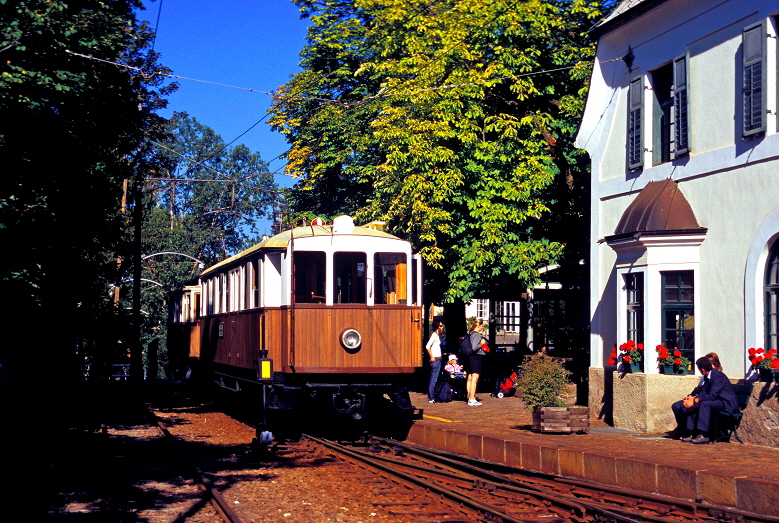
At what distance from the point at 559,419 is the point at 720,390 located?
8.20ft

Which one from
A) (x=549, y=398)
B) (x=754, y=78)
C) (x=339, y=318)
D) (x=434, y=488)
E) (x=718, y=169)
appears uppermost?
(x=754, y=78)

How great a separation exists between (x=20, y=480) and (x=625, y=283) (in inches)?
414

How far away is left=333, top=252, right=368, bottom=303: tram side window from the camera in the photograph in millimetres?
16234

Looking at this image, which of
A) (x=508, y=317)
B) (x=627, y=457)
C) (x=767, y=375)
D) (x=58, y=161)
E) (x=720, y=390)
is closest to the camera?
(x=627, y=457)

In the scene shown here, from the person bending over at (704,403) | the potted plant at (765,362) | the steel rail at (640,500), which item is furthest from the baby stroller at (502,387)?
the steel rail at (640,500)

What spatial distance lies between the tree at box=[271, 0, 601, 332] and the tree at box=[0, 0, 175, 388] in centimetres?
652

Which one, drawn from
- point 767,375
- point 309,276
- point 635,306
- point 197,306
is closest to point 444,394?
point 635,306

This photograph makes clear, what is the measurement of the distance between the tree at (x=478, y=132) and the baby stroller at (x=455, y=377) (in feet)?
6.05

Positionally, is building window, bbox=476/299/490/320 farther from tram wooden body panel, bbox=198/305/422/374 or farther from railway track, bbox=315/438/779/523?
railway track, bbox=315/438/779/523

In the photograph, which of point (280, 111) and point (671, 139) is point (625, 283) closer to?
point (671, 139)

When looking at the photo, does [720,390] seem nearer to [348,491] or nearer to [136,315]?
[348,491]

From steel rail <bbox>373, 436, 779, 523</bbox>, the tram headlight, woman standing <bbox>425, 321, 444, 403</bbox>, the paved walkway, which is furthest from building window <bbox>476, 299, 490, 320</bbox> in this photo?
steel rail <bbox>373, 436, 779, 523</bbox>

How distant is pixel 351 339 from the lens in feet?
52.3

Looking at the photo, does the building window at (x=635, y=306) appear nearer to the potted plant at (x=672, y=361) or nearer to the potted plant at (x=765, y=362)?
the potted plant at (x=672, y=361)
